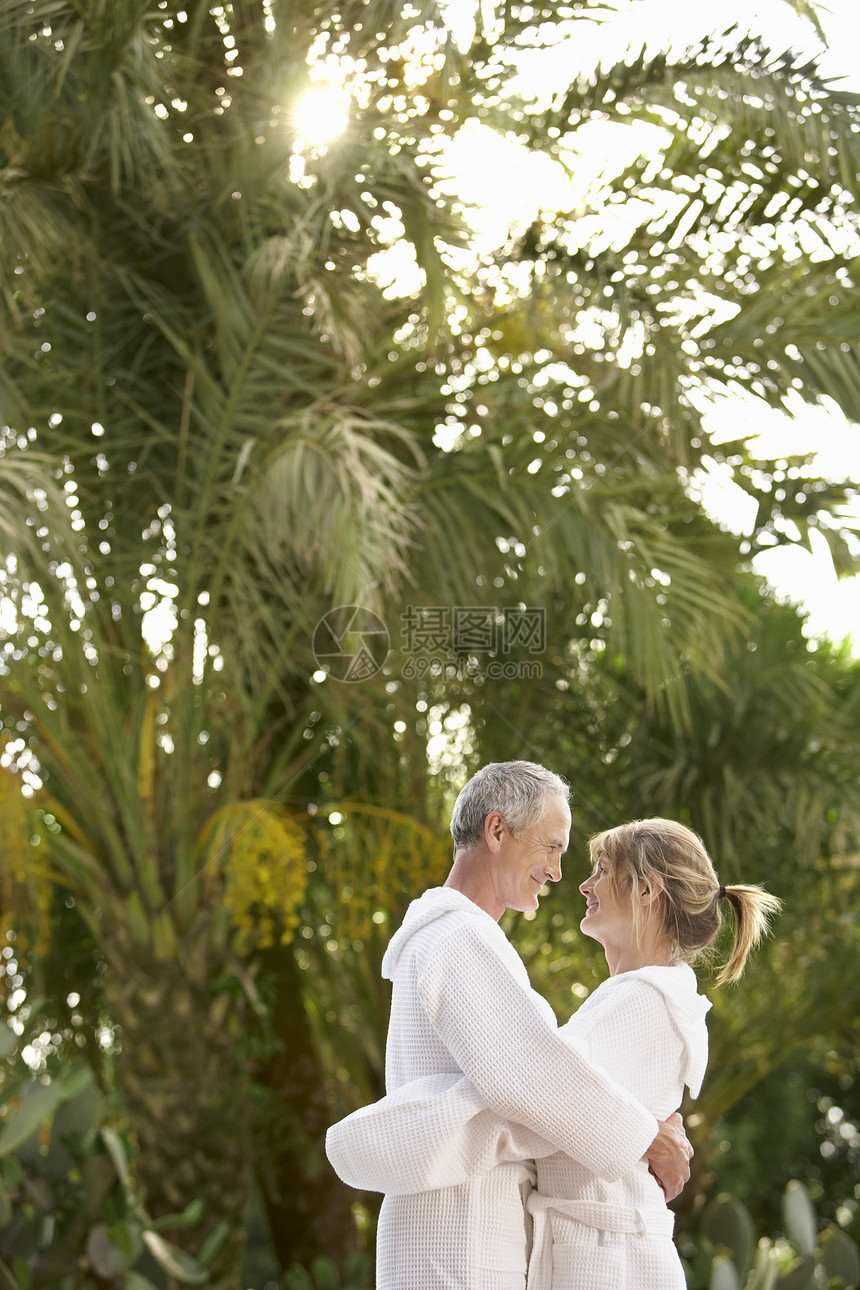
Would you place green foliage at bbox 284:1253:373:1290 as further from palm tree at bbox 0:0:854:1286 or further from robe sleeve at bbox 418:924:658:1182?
robe sleeve at bbox 418:924:658:1182

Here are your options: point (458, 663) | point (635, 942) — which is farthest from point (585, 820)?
point (635, 942)

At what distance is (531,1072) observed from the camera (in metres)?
1.51

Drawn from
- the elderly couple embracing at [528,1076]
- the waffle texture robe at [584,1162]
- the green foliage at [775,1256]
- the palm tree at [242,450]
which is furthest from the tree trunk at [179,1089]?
the waffle texture robe at [584,1162]

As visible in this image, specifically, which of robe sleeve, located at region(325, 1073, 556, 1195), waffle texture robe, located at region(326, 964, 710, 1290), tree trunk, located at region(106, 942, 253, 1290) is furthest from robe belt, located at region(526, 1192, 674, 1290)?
tree trunk, located at region(106, 942, 253, 1290)

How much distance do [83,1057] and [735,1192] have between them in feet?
22.0

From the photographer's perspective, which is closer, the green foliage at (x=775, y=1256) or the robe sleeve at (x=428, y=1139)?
the robe sleeve at (x=428, y=1139)

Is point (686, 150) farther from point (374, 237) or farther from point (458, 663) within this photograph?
point (458, 663)

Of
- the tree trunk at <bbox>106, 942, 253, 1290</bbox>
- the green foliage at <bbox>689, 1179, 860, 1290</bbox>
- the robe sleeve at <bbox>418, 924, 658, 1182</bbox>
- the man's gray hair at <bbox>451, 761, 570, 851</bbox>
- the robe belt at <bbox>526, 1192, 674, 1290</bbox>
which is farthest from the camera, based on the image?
the green foliage at <bbox>689, 1179, 860, 1290</bbox>

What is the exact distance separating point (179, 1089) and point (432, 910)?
3.44 meters

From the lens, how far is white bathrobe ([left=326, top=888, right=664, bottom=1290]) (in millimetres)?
1515

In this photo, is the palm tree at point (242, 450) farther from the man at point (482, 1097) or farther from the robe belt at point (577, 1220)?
the robe belt at point (577, 1220)

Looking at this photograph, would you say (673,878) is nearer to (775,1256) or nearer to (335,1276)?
(335,1276)

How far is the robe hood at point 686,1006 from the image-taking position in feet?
5.59

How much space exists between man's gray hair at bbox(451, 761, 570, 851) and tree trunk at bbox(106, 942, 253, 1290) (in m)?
3.20
